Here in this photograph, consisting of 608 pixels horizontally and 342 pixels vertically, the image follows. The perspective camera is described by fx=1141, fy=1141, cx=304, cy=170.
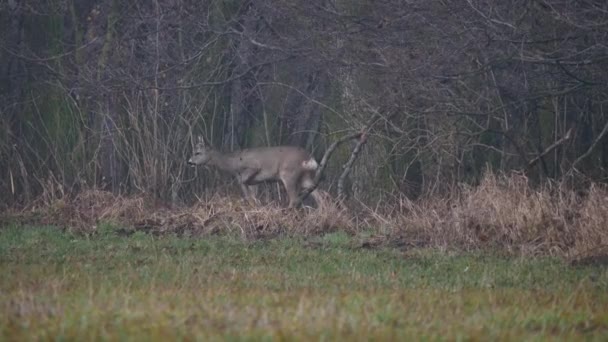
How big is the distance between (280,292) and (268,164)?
12049mm

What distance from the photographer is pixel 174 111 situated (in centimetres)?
2031

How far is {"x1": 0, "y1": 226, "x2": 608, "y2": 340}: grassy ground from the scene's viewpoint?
6.85 meters

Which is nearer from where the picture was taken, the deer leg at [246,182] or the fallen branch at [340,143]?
the fallen branch at [340,143]

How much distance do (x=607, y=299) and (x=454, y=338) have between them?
258 centimetres

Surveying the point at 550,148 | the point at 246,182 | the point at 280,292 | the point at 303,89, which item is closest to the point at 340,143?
the point at 303,89

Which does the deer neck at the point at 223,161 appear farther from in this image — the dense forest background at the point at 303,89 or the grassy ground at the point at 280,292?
the grassy ground at the point at 280,292

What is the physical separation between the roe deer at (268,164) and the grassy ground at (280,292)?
640 centimetres

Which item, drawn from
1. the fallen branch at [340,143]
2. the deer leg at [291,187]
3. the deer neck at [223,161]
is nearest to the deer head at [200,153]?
the deer neck at [223,161]

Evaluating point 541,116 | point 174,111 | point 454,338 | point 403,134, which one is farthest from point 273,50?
point 454,338

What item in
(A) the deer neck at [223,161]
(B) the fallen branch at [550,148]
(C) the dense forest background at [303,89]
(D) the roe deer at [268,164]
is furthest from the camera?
(A) the deer neck at [223,161]

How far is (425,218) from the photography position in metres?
14.7

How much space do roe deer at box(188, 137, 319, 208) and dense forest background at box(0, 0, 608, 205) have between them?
40 centimetres

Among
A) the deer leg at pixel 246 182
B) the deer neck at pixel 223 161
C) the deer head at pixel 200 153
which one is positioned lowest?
the deer leg at pixel 246 182

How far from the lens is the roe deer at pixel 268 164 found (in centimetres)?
2055
